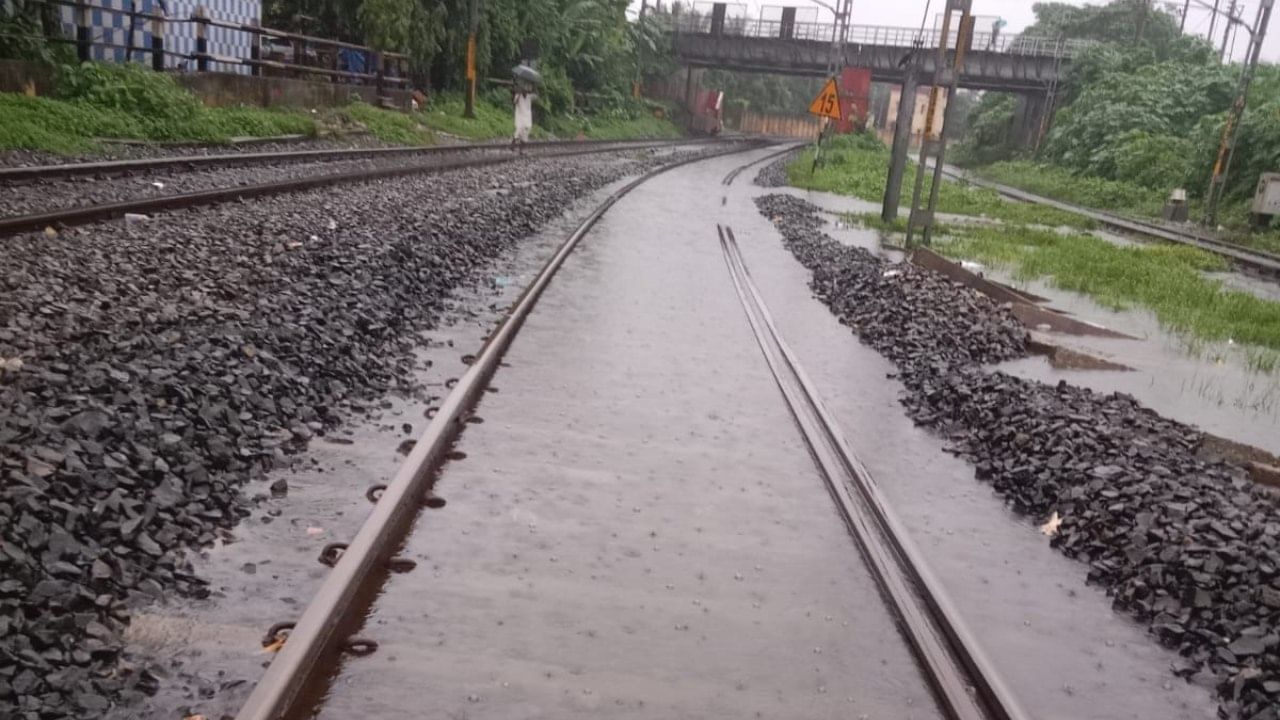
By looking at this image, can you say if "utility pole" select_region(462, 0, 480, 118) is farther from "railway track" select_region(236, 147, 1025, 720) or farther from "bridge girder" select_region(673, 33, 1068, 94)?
"railway track" select_region(236, 147, 1025, 720)

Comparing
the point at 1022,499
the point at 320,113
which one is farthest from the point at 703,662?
the point at 320,113

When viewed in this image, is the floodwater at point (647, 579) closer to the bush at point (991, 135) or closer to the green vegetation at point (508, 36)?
the green vegetation at point (508, 36)

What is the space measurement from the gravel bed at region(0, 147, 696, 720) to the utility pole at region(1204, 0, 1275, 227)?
25825mm

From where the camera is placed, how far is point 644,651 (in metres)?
3.50

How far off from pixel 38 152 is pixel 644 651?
14.4 m

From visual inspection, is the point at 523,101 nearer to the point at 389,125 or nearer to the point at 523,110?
the point at 523,110

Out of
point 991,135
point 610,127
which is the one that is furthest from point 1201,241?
point 991,135

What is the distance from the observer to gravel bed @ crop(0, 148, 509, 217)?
1005 cm

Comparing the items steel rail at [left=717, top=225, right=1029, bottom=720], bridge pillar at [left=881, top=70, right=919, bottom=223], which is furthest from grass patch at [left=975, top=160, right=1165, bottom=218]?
steel rail at [left=717, top=225, right=1029, bottom=720]

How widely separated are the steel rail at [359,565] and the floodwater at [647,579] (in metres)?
0.10

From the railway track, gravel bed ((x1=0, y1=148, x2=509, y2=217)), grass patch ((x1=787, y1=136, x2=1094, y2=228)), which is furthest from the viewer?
grass patch ((x1=787, y1=136, x2=1094, y2=228))

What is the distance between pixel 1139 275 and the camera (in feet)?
48.1

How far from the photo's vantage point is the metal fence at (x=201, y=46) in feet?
67.3

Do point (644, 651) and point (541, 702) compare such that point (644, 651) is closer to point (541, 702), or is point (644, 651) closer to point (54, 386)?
point (541, 702)
